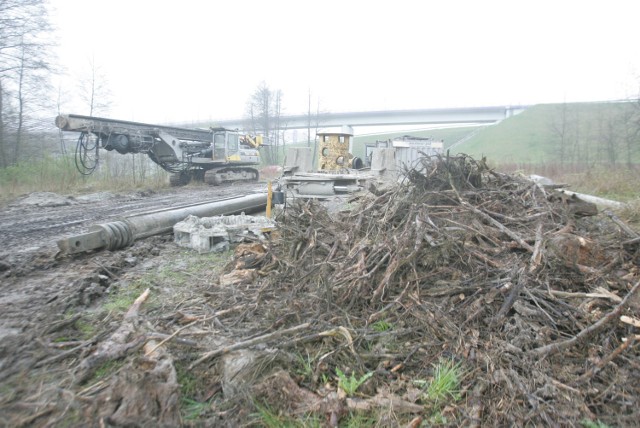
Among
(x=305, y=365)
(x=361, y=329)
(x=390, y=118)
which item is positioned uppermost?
(x=390, y=118)

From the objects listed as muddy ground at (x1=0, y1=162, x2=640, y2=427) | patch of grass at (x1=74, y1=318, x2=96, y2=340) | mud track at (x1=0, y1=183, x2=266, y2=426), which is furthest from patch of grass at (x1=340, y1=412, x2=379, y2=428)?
patch of grass at (x1=74, y1=318, x2=96, y2=340)

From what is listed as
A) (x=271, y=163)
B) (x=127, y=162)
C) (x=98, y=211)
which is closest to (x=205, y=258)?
(x=98, y=211)

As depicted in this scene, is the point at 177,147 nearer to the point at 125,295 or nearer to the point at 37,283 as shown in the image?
the point at 37,283

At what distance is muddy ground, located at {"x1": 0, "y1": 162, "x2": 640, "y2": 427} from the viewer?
2289 mm

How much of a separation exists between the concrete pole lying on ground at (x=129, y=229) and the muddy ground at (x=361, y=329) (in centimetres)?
65

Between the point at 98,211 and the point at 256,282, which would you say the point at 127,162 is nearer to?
the point at 98,211

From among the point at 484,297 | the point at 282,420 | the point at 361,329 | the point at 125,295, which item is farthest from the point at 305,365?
the point at 125,295

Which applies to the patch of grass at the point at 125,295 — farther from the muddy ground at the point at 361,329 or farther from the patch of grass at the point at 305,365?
the patch of grass at the point at 305,365

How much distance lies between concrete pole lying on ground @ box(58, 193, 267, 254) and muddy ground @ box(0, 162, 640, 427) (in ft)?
2.12

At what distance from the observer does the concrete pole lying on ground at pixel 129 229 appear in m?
5.83

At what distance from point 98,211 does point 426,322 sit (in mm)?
10815

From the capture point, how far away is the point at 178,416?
222cm

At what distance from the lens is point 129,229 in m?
6.54

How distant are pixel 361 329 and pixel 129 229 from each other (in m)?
5.09
